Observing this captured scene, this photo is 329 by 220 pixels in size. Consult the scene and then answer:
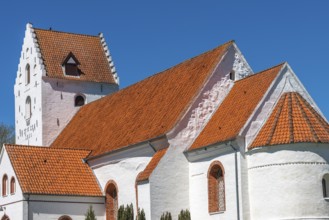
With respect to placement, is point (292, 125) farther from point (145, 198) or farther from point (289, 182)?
point (145, 198)

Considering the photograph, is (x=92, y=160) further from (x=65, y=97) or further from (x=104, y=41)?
(x=104, y=41)

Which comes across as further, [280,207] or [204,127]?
[204,127]

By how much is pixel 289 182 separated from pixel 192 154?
18.1ft

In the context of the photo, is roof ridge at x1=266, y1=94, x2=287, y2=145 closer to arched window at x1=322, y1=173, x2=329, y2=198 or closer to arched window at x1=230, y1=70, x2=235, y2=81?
arched window at x1=322, y1=173, x2=329, y2=198

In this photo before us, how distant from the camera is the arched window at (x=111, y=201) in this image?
35031mm

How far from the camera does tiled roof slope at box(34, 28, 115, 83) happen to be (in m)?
46.7

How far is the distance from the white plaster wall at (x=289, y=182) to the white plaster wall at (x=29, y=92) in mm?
20629

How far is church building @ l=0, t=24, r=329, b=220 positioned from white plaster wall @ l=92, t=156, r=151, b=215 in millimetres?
55

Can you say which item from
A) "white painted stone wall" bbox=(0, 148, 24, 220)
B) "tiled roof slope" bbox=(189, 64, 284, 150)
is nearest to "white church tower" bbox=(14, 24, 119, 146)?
"white painted stone wall" bbox=(0, 148, 24, 220)

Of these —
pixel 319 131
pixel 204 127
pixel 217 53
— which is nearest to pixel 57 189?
pixel 204 127

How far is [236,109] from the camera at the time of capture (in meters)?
31.3

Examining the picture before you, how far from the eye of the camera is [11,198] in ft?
113

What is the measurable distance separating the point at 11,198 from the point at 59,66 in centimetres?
1417

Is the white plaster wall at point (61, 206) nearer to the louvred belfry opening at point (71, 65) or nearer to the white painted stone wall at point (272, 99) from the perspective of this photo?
the white painted stone wall at point (272, 99)
